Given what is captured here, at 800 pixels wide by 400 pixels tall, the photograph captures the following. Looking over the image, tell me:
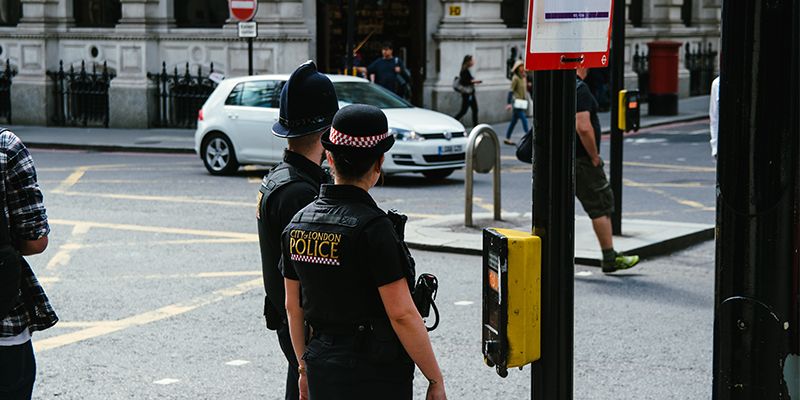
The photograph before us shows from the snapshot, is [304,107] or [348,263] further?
[304,107]

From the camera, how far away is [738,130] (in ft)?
11.6

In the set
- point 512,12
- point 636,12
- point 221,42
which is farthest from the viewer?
point 636,12

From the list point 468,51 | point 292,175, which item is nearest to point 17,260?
point 292,175

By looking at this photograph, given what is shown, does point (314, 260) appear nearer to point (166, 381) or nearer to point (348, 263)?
point (348, 263)

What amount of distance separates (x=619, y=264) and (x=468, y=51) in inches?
639

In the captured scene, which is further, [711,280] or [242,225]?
[242,225]

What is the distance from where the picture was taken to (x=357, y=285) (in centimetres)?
401

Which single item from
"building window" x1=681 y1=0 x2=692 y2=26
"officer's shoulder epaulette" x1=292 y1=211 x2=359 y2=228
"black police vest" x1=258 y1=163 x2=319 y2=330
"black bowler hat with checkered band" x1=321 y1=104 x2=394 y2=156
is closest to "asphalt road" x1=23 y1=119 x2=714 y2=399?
"black police vest" x1=258 y1=163 x2=319 y2=330

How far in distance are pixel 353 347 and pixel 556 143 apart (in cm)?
89

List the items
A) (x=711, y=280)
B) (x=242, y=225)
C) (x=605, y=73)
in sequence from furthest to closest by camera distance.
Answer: (x=605, y=73)
(x=242, y=225)
(x=711, y=280)

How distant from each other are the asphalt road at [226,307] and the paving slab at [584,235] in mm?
160

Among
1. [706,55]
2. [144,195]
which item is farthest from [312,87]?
[706,55]

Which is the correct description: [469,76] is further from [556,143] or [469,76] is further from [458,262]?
[556,143]

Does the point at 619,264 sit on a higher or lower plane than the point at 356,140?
lower
